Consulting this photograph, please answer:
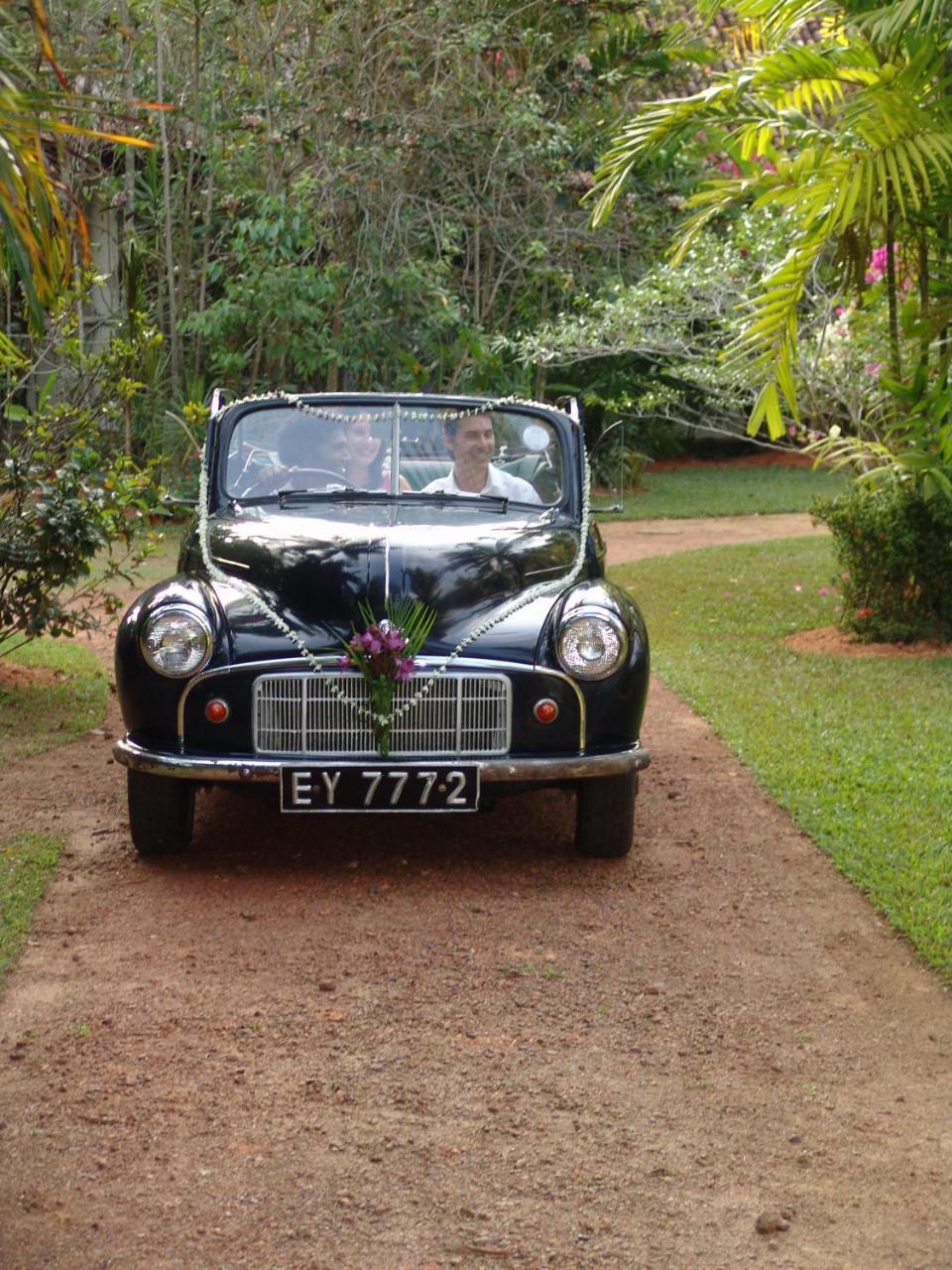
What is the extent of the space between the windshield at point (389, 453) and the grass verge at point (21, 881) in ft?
5.06

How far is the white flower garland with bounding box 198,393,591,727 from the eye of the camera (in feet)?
17.3

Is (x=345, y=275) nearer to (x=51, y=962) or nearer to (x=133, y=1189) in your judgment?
(x=51, y=962)

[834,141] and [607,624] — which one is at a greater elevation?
[834,141]

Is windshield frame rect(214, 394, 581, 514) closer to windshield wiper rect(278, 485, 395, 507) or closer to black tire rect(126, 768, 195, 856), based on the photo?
windshield wiper rect(278, 485, 395, 507)

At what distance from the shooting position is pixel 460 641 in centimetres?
538

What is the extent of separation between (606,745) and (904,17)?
351 cm

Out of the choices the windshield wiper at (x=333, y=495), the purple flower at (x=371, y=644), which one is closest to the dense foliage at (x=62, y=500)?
the windshield wiper at (x=333, y=495)

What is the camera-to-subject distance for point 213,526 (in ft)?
20.3

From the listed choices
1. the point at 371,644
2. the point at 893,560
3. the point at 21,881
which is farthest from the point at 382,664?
the point at 893,560

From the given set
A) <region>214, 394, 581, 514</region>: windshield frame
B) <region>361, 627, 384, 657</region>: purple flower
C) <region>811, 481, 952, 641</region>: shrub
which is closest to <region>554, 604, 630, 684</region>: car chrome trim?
<region>361, 627, 384, 657</region>: purple flower

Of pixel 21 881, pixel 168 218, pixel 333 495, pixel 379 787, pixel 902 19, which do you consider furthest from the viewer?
pixel 168 218

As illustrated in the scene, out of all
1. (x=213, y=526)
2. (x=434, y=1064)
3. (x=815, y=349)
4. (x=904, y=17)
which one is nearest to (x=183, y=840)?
(x=213, y=526)

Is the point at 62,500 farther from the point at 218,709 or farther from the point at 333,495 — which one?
the point at 218,709

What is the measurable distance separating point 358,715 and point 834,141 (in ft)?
14.4
